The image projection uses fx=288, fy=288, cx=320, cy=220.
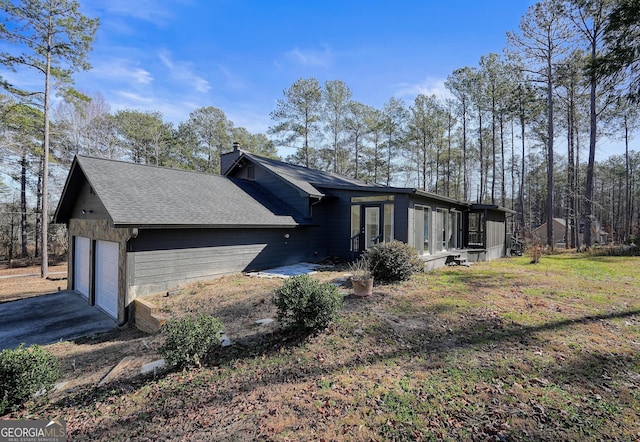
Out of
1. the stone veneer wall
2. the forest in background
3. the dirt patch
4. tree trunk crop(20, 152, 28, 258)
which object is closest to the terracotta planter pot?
the stone veneer wall

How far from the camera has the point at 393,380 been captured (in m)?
3.45

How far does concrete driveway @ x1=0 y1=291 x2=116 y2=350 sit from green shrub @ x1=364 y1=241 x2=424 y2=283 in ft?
22.6

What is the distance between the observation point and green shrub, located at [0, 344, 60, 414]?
332cm

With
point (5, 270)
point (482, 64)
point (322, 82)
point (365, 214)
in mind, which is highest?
point (482, 64)

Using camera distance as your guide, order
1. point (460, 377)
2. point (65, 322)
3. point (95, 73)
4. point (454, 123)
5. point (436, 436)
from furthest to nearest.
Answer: point (454, 123) < point (95, 73) < point (65, 322) < point (460, 377) < point (436, 436)

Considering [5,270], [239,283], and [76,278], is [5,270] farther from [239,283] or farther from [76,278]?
[239,283]

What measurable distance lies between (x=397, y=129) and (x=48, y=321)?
25681 mm

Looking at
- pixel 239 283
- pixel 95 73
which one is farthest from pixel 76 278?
pixel 95 73

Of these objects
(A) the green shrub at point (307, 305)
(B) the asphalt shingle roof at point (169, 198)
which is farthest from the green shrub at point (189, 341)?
(B) the asphalt shingle roof at point (169, 198)

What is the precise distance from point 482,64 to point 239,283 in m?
24.7

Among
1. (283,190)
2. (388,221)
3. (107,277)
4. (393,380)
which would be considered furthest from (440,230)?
(107,277)

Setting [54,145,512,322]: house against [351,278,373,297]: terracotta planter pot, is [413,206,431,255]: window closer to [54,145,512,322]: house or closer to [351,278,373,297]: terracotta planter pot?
[54,145,512,322]: house

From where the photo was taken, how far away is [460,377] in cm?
349

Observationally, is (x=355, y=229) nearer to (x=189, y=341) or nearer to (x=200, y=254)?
(x=200, y=254)
